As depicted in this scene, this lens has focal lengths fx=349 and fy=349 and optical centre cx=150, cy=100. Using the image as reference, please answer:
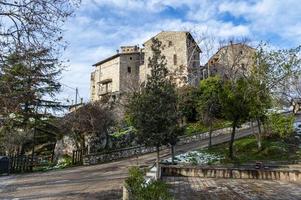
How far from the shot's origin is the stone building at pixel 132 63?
52.4 metres

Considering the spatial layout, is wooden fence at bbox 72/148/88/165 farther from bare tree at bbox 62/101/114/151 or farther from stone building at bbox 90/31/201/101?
stone building at bbox 90/31/201/101

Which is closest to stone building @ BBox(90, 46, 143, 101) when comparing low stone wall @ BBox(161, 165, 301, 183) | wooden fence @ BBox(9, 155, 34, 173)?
wooden fence @ BBox(9, 155, 34, 173)

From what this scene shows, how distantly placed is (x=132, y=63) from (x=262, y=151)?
40367 millimetres

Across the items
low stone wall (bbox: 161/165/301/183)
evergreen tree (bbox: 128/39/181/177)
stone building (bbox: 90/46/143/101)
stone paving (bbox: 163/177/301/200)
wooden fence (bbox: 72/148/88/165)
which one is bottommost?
stone paving (bbox: 163/177/301/200)

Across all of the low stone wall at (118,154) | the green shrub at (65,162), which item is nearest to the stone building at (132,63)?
the green shrub at (65,162)

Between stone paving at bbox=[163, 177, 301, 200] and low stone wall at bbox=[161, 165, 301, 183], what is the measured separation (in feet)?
2.55

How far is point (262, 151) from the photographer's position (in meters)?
24.0

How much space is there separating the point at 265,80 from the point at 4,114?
47.8ft

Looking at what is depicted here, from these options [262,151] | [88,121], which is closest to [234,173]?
[262,151]

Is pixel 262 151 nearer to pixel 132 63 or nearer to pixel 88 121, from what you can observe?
pixel 88 121

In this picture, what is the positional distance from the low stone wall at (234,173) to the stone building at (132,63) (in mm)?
30784

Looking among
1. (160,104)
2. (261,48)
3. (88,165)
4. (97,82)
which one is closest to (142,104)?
(160,104)

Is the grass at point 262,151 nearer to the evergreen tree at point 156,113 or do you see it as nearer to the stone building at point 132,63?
the evergreen tree at point 156,113

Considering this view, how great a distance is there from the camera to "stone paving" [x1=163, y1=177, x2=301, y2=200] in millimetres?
11469
